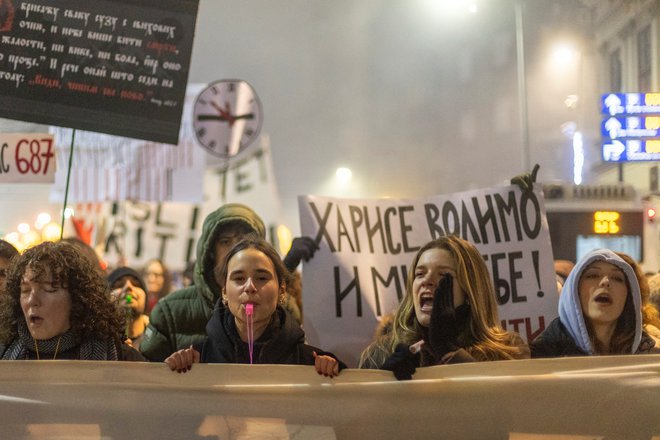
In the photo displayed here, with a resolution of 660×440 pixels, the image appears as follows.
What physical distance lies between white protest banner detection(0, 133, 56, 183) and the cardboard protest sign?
7.04ft

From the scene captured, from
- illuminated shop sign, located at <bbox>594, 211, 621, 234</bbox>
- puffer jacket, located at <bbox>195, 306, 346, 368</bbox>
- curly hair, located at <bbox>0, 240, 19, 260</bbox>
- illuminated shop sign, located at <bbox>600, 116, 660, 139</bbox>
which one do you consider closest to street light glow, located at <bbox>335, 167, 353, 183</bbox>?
illuminated shop sign, located at <bbox>594, 211, 621, 234</bbox>

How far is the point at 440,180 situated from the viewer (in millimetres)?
20594

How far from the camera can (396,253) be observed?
4812 millimetres

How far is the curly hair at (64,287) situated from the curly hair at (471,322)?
0.90 meters

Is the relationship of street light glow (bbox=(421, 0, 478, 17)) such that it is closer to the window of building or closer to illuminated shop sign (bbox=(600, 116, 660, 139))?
the window of building

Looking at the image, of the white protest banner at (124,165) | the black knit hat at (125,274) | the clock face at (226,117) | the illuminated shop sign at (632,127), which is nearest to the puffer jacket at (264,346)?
the black knit hat at (125,274)

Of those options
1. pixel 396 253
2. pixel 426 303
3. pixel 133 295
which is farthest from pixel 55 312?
pixel 133 295

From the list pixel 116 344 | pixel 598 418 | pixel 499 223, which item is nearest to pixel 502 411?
pixel 598 418

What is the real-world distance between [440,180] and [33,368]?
18083 millimetres

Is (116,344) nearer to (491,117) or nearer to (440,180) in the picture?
(440,180)

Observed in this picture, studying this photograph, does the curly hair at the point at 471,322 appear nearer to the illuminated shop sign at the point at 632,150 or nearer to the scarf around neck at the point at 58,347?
the scarf around neck at the point at 58,347

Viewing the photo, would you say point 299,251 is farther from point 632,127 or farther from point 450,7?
point 450,7

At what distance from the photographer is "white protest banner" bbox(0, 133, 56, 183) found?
637 centimetres

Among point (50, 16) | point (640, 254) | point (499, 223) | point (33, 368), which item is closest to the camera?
point (33, 368)
